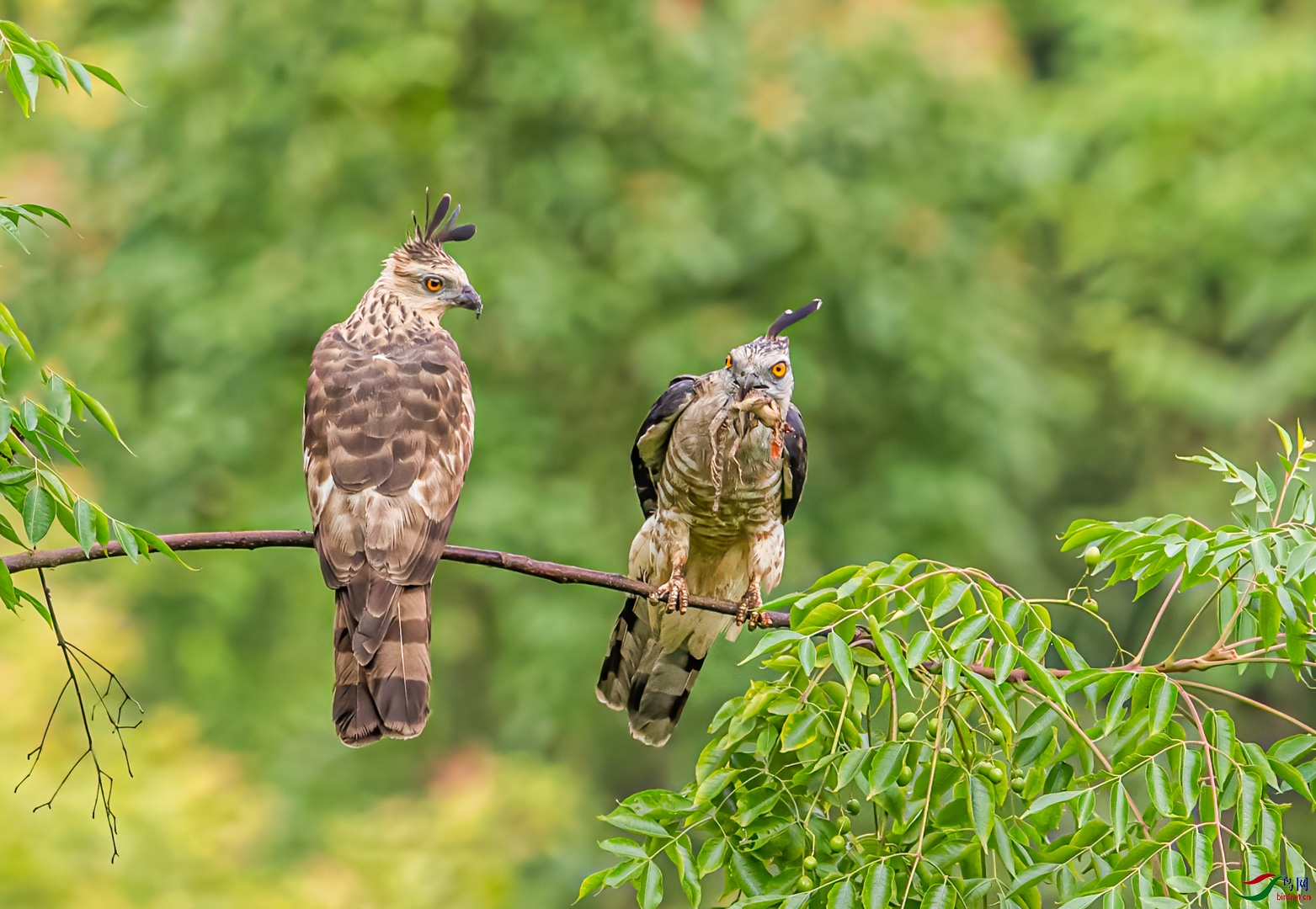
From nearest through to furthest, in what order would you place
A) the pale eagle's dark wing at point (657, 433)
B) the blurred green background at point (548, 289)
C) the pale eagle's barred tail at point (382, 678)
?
the pale eagle's barred tail at point (382, 678) < the pale eagle's dark wing at point (657, 433) < the blurred green background at point (548, 289)

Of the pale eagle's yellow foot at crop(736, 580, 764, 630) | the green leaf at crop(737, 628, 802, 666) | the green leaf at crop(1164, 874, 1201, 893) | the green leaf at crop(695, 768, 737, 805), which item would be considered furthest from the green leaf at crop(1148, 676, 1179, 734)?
the pale eagle's yellow foot at crop(736, 580, 764, 630)

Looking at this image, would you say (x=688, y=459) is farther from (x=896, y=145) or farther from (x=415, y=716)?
(x=896, y=145)

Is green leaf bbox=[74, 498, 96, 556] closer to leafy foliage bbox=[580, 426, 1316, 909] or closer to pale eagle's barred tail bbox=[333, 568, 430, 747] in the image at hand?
pale eagle's barred tail bbox=[333, 568, 430, 747]

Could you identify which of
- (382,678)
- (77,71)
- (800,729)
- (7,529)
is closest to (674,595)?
(382,678)

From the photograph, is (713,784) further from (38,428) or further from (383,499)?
(38,428)

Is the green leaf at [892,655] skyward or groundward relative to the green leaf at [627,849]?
skyward

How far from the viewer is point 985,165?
33.3 ft

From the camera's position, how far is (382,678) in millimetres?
3160

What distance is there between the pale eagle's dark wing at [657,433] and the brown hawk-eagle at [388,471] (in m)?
0.58

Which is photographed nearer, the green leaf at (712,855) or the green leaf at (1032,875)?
the green leaf at (1032,875)

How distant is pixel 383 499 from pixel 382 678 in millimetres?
582

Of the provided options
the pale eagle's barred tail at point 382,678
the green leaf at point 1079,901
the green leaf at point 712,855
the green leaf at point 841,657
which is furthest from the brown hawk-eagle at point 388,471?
the green leaf at point 1079,901

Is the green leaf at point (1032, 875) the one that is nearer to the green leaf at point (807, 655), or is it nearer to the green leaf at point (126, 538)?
the green leaf at point (807, 655)

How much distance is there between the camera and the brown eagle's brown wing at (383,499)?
3172mm
